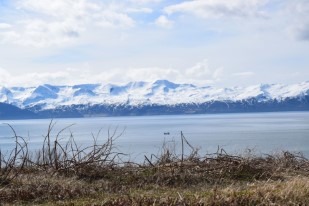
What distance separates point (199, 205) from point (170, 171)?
2812 mm

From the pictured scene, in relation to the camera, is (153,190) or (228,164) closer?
(153,190)

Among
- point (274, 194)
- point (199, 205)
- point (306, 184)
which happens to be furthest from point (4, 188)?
point (306, 184)

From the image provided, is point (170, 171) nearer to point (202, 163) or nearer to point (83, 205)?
point (202, 163)

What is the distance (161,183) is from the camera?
995 centimetres

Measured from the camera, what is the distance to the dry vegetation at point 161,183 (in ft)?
26.4

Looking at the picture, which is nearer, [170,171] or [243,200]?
[243,200]

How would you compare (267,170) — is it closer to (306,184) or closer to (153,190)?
(306,184)

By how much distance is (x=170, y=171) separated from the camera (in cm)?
1055

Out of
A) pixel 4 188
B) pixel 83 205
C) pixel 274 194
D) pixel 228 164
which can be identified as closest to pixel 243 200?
pixel 274 194

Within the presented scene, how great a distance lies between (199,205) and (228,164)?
3.66 meters

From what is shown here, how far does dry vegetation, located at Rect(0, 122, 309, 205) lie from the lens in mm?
8055

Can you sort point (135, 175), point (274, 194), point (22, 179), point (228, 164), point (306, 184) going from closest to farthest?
point (274, 194), point (306, 184), point (22, 179), point (135, 175), point (228, 164)

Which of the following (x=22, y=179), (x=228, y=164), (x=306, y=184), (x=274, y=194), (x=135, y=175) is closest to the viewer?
(x=274, y=194)

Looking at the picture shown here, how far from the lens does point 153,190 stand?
9.27 metres
